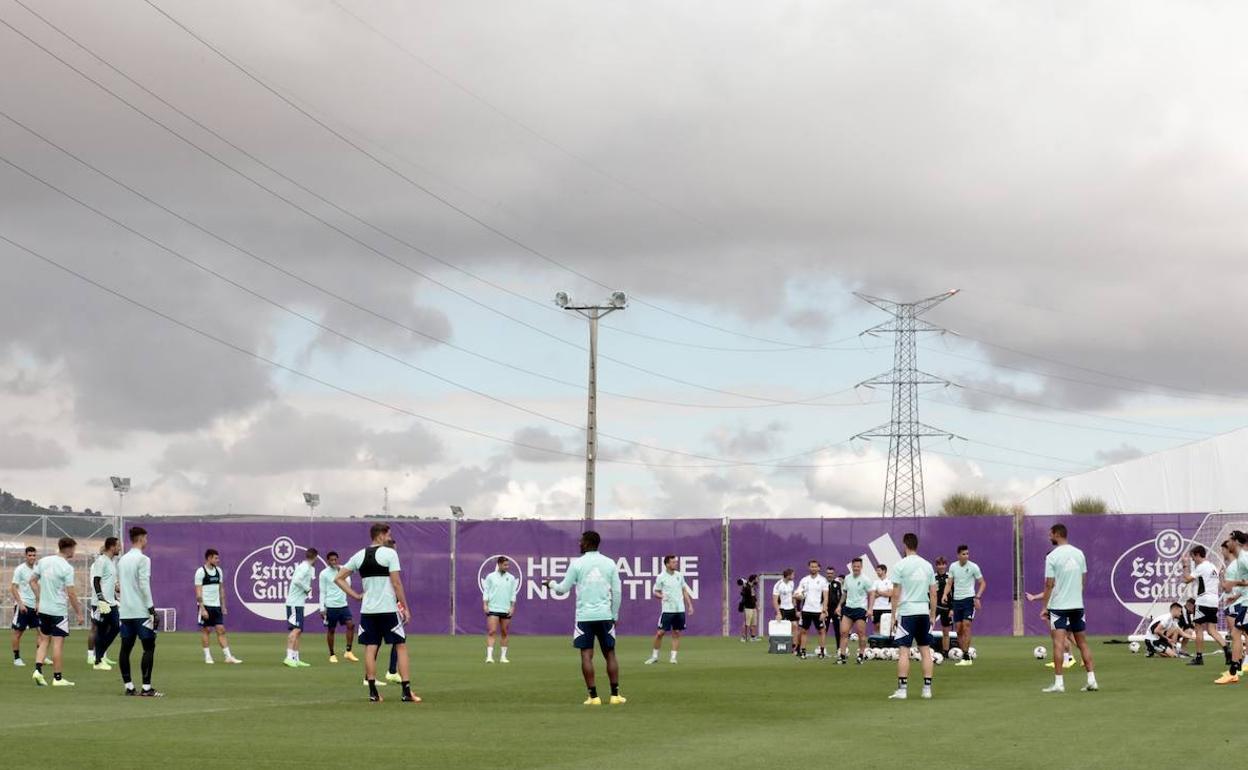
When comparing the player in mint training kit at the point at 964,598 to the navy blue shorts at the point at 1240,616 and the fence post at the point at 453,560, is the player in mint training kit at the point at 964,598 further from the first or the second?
the fence post at the point at 453,560

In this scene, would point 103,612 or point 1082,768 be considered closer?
point 1082,768

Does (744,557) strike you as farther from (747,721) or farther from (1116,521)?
(747,721)

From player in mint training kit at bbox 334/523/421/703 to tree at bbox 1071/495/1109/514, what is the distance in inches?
2133

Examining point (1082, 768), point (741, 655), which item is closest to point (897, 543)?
point (741, 655)

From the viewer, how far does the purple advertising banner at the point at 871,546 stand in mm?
41531

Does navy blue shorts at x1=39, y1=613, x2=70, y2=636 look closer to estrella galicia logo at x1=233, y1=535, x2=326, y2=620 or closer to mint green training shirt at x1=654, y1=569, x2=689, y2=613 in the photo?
mint green training shirt at x1=654, y1=569, x2=689, y2=613

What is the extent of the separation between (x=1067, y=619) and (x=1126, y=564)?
837 inches

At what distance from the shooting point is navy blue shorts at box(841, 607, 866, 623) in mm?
29219

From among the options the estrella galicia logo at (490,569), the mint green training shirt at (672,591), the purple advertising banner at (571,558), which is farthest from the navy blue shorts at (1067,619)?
the estrella galicia logo at (490,569)

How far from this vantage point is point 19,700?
19.5 metres

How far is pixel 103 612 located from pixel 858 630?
1321 centimetres

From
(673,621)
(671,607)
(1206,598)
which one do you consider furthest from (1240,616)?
(671,607)

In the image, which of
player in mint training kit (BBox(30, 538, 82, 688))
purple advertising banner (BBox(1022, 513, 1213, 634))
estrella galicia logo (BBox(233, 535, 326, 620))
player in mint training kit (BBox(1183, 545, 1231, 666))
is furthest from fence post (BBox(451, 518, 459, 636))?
player in mint training kit (BBox(1183, 545, 1231, 666))

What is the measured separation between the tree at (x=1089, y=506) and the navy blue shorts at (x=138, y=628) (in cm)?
5493
